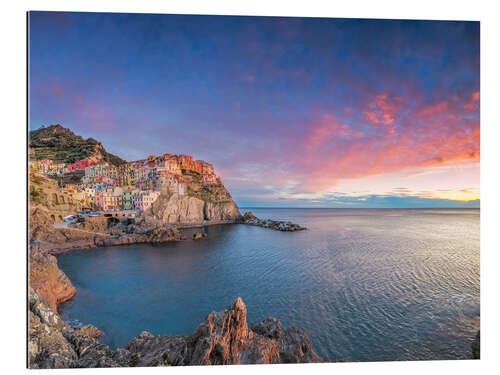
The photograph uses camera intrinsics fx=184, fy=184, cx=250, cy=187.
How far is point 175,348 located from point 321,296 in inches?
127

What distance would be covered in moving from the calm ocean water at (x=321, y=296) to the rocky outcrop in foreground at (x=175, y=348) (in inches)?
43.6

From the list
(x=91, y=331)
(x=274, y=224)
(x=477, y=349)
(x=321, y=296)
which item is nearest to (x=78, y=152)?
(x=91, y=331)

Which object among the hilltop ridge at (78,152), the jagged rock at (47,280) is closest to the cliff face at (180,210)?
the hilltop ridge at (78,152)

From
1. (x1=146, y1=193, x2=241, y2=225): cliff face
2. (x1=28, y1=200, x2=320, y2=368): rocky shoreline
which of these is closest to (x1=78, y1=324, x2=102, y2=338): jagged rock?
(x1=28, y1=200, x2=320, y2=368): rocky shoreline

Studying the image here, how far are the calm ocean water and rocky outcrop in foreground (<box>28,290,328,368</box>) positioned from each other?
111 centimetres

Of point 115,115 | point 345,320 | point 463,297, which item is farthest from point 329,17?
point 463,297

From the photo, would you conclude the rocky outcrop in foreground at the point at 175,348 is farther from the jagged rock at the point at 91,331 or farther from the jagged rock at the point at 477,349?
the jagged rock at the point at 477,349

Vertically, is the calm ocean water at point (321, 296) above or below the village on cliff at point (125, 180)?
below

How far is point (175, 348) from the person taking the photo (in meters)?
2.04

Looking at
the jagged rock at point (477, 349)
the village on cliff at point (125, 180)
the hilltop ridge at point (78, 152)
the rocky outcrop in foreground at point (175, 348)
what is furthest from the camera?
the village on cliff at point (125, 180)

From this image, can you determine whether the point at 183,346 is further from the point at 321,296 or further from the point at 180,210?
the point at 180,210

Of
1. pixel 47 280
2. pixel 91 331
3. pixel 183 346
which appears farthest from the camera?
Answer: pixel 47 280

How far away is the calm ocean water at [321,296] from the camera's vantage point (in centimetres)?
290

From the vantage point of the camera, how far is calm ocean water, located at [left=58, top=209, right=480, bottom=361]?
2896 mm
